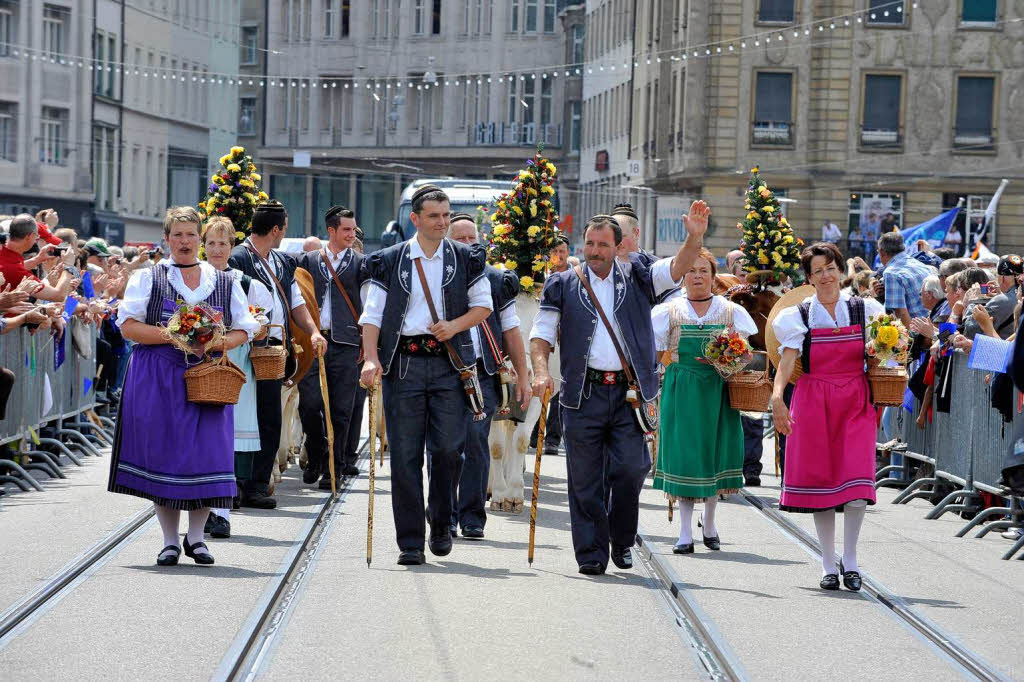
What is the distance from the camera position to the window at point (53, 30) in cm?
6084

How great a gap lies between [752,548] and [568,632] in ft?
12.2

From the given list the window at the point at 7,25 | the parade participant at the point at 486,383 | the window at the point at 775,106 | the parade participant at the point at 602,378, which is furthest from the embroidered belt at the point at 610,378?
the window at the point at 7,25

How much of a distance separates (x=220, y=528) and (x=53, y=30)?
5243 centimetres

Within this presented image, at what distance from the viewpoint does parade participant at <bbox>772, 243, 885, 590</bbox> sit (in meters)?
10.5

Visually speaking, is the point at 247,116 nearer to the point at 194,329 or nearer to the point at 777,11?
the point at 777,11

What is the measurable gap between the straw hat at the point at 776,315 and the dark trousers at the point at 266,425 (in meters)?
3.88

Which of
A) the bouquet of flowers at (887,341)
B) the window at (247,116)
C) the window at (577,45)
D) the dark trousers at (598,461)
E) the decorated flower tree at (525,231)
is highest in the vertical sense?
the window at (577,45)

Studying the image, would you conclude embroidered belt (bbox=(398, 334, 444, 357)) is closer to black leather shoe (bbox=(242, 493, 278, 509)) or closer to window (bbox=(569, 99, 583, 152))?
black leather shoe (bbox=(242, 493, 278, 509))

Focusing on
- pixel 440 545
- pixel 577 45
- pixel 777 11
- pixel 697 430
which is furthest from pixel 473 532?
pixel 577 45

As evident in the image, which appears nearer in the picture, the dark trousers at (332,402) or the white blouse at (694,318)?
the white blouse at (694,318)

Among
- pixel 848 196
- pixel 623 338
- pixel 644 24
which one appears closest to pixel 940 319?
pixel 623 338

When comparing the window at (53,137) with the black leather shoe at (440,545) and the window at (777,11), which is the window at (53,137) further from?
the black leather shoe at (440,545)

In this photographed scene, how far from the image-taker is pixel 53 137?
61.7m

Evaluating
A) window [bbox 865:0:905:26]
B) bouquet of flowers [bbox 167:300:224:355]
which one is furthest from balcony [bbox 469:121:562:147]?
bouquet of flowers [bbox 167:300:224:355]
